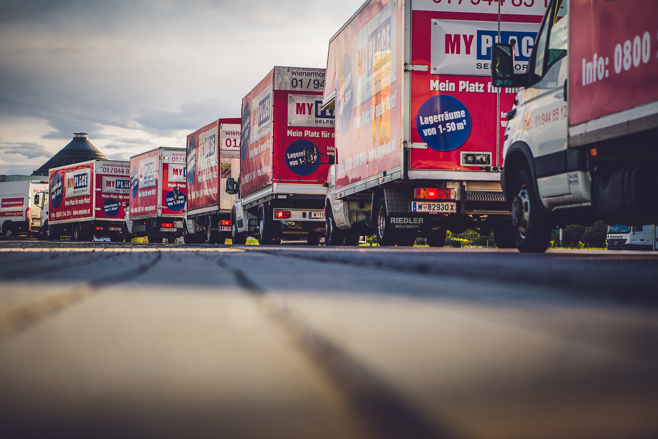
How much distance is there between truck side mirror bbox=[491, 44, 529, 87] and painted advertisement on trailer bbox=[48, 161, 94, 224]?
107ft

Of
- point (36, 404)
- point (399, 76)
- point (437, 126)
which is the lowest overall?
point (36, 404)

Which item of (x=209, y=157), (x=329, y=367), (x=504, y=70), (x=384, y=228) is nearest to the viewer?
(x=329, y=367)

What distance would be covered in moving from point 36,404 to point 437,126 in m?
9.06

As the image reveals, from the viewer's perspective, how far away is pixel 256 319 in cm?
204

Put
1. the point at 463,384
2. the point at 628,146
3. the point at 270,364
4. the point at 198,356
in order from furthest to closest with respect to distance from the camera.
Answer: the point at 628,146 → the point at 198,356 → the point at 270,364 → the point at 463,384

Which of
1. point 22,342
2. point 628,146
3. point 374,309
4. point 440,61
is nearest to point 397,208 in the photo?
point 440,61

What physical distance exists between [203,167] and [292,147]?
28.8 feet

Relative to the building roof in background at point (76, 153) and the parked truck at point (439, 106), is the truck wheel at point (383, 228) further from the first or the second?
the building roof in background at point (76, 153)

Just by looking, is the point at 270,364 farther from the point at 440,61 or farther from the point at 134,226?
the point at 134,226

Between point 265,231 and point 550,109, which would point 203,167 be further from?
point 550,109

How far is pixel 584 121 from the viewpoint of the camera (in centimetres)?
619

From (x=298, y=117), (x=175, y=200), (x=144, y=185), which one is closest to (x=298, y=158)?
(x=298, y=117)

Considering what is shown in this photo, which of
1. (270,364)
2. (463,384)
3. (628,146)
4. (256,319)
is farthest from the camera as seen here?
(628,146)

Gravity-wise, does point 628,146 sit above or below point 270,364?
above
